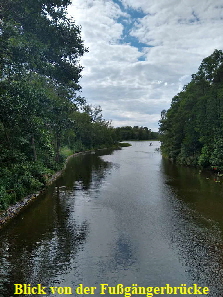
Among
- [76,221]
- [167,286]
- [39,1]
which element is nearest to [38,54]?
[39,1]

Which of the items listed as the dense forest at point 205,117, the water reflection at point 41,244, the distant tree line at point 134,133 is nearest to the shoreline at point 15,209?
the water reflection at point 41,244

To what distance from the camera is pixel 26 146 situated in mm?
23250

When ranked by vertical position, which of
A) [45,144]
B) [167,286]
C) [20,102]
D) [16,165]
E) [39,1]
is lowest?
[167,286]

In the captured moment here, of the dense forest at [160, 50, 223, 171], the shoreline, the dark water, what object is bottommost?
the dark water

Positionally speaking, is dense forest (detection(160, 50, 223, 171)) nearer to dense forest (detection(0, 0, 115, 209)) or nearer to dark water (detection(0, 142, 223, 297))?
dark water (detection(0, 142, 223, 297))

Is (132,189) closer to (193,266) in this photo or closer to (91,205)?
(91,205)

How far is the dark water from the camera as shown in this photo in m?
8.83

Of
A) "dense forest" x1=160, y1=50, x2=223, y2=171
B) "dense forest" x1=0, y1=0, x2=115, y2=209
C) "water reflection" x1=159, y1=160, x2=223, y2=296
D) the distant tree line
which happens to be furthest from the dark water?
the distant tree line

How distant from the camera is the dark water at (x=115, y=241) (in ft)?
29.0

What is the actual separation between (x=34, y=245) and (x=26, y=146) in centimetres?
1375

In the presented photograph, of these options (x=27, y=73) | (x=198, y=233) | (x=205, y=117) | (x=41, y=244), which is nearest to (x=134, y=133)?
(x=205, y=117)

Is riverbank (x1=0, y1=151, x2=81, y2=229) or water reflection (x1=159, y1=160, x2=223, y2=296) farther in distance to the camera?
riverbank (x1=0, y1=151, x2=81, y2=229)

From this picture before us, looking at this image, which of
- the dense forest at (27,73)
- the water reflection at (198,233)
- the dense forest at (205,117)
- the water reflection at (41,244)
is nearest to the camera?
the water reflection at (41,244)

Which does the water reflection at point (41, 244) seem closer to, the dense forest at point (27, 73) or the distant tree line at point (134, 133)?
the dense forest at point (27, 73)
